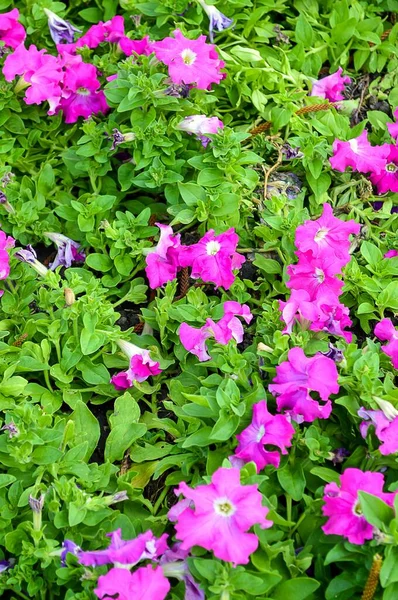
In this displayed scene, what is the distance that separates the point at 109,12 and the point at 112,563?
2626 mm

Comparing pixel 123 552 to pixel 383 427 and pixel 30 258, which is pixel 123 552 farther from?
pixel 30 258

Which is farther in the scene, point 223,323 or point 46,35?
point 46,35

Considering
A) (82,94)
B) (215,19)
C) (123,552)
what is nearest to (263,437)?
(123,552)

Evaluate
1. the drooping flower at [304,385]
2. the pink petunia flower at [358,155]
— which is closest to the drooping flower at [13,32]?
the pink petunia flower at [358,155]

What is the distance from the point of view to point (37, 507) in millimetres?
2195

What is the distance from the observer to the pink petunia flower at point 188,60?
2.98m

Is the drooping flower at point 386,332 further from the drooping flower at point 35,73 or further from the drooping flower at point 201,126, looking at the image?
the drooping flower at point 35,73

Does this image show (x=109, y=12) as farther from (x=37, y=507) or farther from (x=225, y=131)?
(x=37, y=507)

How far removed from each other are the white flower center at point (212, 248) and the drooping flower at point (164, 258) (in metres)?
0.12

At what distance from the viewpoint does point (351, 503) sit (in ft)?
6.77

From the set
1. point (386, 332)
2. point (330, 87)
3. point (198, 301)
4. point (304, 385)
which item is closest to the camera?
point (304, 385)

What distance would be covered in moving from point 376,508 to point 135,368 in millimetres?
993

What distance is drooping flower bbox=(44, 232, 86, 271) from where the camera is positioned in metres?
3.00

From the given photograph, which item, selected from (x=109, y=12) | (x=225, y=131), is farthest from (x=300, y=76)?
(x=109, y=12)
